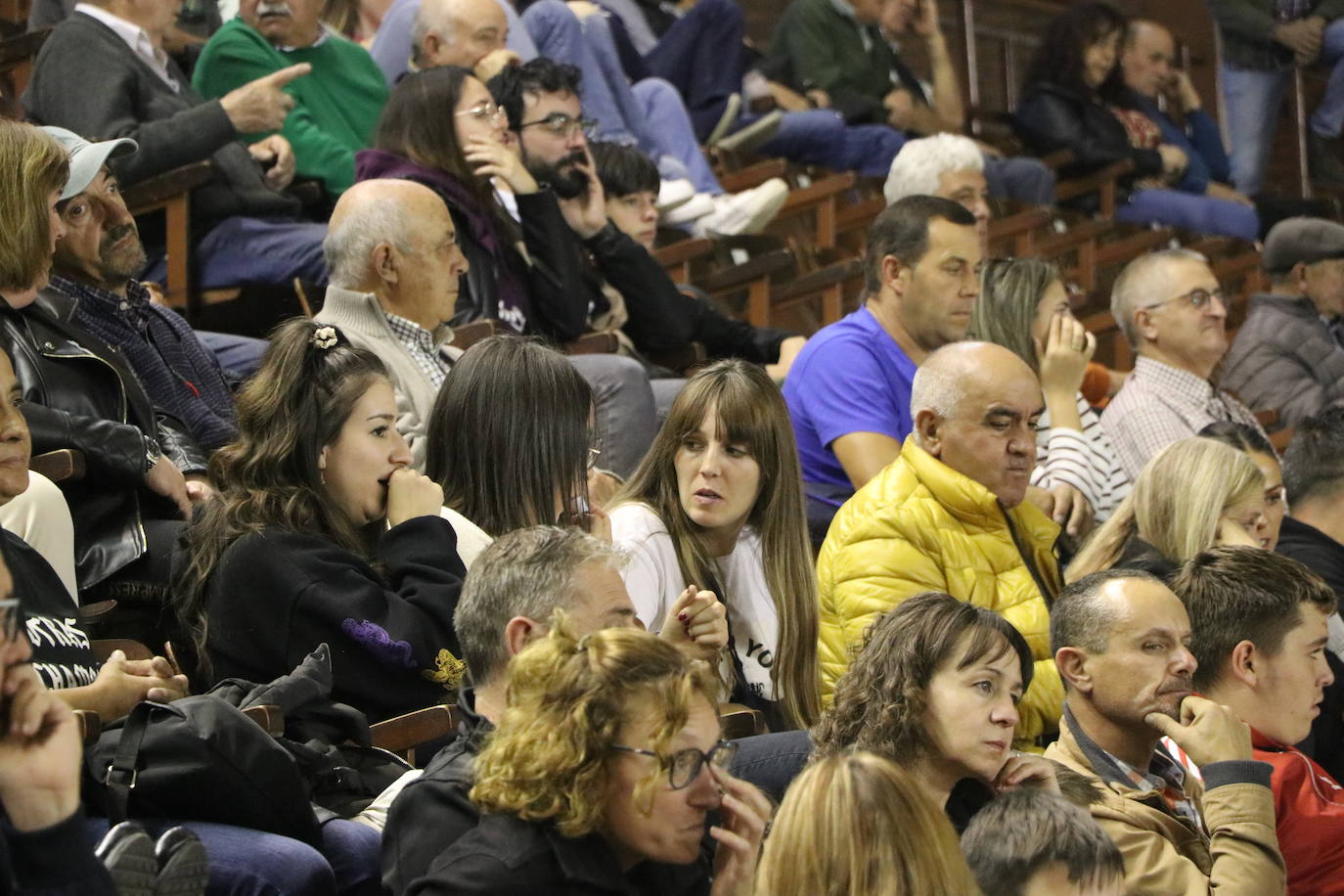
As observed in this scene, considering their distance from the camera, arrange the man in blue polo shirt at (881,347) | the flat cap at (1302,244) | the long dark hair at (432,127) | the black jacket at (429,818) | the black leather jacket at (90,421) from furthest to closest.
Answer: the flat cap at (1302,244)
the long dark hair at (432,127)
the man in blue polo shirt at (881,347)
the black leather jacket at (90,421)
the black jacket at (429,818)

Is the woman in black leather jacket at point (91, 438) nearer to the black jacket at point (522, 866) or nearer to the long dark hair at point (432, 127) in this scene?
the black jacket at point (522, 866)

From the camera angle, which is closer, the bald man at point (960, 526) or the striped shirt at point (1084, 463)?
the bald man at point (960, 526)

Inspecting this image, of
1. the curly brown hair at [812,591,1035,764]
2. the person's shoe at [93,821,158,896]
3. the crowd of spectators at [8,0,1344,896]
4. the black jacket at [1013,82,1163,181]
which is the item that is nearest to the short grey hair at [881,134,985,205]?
the crowd of spectators at [8,0,1344,896]

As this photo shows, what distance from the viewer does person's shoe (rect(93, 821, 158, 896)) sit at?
1.95 metres

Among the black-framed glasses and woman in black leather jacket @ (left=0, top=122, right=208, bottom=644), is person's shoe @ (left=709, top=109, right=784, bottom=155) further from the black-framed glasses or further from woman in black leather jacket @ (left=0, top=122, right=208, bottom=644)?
the black-framed glasses

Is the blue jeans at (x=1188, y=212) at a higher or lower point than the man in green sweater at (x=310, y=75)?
lower

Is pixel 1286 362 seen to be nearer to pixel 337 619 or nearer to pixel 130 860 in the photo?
pixel 337 619

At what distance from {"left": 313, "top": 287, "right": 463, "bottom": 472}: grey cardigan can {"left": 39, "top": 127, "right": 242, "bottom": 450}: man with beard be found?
0.27 meters

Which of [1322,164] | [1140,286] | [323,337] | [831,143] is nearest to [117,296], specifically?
[323,337]

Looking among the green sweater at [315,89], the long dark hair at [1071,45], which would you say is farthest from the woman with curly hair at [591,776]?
the long dark hair at [1071,45]

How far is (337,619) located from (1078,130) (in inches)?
228

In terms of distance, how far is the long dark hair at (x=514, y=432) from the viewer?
9.88 ft

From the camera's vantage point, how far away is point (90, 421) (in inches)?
119

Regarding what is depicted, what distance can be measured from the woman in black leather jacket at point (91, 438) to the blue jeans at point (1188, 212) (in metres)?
5.48
